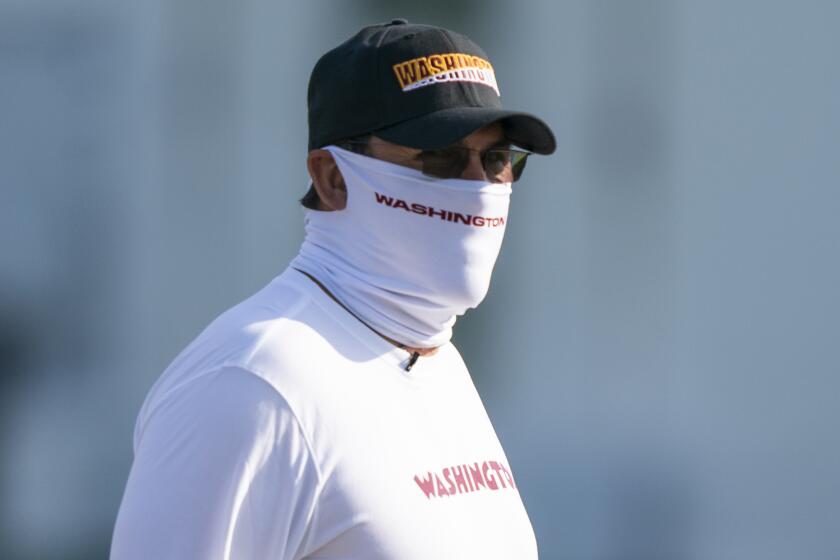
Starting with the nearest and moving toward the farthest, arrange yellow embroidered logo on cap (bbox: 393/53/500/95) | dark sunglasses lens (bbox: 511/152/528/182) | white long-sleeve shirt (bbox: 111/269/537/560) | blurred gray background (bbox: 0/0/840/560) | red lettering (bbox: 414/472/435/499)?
white long-sleeve shirt (bbox: 111/269/537/560) < red lettering (bbox: 414/472/435/499) < yellow embroidered logo on cap (bbox: 393/53/500/95) < dark sunglasses lens (bbox: 511/152/528/182) < blurred gray background (bbox: 0/0/840/560)

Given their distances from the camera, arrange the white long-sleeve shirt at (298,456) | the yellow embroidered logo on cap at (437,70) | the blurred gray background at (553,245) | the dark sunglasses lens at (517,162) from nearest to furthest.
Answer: the white long-sleeve shirt at (298,456) → the yellow embroidered logo on cap at (437,70) → the dark sunglasses lens at (517,162) → the blurred gray background at (553,245)

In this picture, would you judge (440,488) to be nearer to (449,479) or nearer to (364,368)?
(449,479)

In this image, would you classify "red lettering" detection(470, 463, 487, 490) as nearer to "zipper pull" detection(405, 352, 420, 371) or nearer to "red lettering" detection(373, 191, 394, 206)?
"zipper pull" detection(405, 352, 420, 371)

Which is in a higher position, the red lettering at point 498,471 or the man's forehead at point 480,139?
the man's forehead at point 480,139

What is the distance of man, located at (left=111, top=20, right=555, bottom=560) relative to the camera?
4.50 ft

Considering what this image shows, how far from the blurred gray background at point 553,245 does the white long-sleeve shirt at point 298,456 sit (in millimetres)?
2193

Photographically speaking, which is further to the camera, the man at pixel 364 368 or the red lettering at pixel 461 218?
the red lettering at pixel 461 218

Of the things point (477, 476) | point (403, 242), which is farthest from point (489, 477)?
point (403, 242)

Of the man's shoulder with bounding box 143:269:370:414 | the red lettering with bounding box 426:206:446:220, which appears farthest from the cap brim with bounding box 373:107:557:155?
the man's shoulder with bounding box 143:269:370:414

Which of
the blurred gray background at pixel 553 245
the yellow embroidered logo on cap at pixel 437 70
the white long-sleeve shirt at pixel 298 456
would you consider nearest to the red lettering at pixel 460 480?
the white long-sleeve shirt at pixel 298 456

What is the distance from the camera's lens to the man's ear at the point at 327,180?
1688 millimetres

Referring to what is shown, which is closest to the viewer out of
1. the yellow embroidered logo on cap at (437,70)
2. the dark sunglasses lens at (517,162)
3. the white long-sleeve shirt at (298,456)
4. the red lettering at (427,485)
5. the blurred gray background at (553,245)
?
the white long-sleeve shirt at (298,456)

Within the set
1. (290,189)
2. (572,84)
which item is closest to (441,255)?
(290,189)

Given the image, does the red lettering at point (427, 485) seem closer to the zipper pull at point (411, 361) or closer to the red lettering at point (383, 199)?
the zipper pull at point (411, 361)
